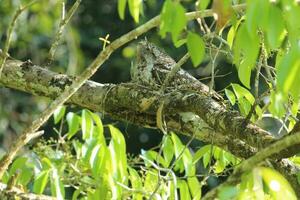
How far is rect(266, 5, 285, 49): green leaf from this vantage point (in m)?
1.20

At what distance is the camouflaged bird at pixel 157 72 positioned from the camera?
81.8 inches

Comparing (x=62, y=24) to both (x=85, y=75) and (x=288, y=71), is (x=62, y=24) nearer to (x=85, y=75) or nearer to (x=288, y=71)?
(x=85, y=75)

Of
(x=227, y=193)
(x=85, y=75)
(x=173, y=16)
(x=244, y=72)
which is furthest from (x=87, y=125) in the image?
(x=227, y=193)

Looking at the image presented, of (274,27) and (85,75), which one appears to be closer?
(274,27)

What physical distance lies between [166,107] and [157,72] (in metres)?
0.28

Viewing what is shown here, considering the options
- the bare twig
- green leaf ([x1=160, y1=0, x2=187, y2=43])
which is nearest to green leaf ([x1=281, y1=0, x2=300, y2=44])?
green leaf ([x1=160, y1=0, x2=187, y2=43])

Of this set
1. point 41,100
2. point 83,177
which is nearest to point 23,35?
point 41,100

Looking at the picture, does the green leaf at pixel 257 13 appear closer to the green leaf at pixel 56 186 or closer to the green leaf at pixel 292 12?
the green leaf at pixel 292 12

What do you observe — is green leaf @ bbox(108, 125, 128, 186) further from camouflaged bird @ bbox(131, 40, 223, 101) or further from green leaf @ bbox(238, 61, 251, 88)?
green leaf @ bbox(238, 61, 251, 88)

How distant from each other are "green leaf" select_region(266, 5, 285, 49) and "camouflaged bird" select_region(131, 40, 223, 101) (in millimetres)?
767

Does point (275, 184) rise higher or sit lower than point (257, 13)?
lower

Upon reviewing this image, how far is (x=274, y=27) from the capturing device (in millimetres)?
1204

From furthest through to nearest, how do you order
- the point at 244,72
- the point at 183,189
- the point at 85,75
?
the point at 183,189 < the point at 85,75 < the point at 244,72

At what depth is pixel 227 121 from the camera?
1.85 m
